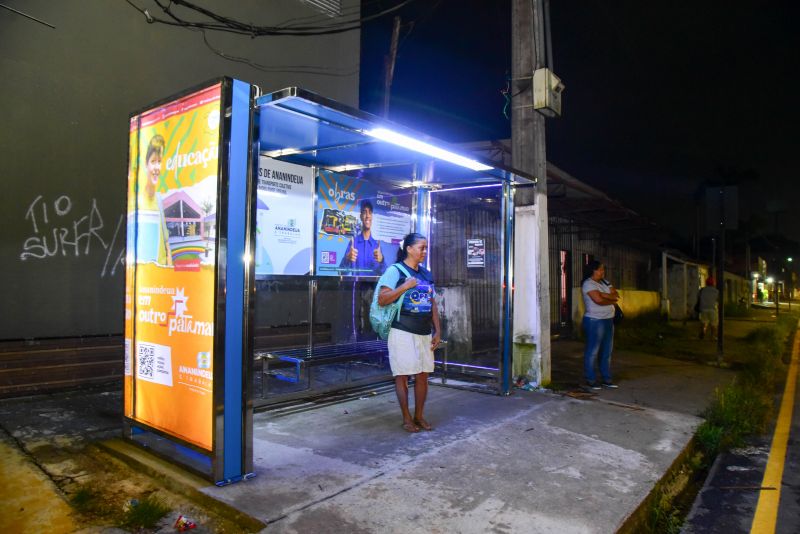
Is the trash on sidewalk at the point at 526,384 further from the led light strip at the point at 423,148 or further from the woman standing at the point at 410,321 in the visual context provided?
the led light strip at the point at 423,148

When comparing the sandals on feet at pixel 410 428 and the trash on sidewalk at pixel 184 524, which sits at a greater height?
the sandals on feet at pixel 410 428

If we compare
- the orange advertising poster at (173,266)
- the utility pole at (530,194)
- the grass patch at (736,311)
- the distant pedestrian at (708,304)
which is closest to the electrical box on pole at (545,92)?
the utility pole at (530,194)

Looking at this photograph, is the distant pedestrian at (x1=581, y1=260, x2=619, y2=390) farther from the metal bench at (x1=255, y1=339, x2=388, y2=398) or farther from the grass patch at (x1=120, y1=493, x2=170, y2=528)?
the grass patch at (x1=120, y1=493, x2=170, y2=528)

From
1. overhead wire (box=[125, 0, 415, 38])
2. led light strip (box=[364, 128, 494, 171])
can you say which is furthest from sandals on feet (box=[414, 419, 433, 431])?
overhead wire (box=[125, 0, 415, 38])

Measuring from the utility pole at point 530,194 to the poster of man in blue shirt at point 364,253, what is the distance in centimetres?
186

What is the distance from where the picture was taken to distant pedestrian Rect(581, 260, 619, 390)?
7.02 meters

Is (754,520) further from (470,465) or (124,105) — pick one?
(124,105)

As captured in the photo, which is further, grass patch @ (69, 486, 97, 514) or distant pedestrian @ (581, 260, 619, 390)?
distant pedestrian @ (581, 260, 619, 390)

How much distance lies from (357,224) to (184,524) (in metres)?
4.43

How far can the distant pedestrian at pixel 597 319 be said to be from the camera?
7020mm

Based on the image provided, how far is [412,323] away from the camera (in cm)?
470

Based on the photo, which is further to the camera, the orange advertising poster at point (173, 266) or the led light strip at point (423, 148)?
the led light strip at point (423, 148)

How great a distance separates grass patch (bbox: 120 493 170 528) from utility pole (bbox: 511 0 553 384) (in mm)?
4823

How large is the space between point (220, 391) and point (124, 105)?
4.95m
